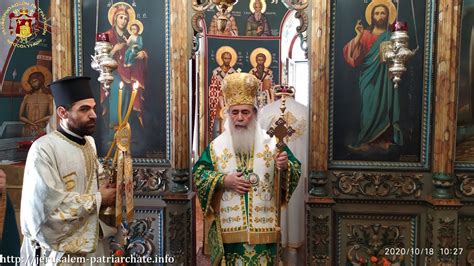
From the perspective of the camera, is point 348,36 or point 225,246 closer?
point 225,246

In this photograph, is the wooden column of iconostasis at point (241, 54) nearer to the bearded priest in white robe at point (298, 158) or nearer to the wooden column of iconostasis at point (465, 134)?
the bearded priest in white robe at point (298, 158)

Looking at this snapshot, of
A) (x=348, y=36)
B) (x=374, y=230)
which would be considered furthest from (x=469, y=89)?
(x=374, y=230)

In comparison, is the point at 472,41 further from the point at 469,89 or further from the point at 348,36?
the point at 348,36

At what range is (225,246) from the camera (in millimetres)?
3236

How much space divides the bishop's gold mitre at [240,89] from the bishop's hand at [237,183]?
1.80 feet

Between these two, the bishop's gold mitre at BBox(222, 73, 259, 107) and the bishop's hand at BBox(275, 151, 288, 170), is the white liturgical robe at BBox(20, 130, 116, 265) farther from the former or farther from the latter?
the bishop's hand at BBox(275, 151, 288, 170)

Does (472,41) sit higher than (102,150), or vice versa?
(472,41)

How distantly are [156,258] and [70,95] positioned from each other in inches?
81.6

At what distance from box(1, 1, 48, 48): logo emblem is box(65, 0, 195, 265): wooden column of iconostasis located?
281 millimetres

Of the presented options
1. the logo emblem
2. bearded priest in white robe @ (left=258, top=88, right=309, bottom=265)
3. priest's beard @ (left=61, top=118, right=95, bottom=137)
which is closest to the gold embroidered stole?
priest's beard @ (left=61, top=118, right=95, bottom=137)

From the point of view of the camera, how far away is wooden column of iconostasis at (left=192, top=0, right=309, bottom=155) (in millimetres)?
8016

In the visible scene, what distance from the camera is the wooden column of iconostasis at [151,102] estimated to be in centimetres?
402

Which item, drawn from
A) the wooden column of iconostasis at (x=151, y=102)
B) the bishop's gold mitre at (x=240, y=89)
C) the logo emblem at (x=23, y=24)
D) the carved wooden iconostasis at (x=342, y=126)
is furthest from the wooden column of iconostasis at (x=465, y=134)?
the logo emblem at (x=23, y=24)

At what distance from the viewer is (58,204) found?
8.52 ft
